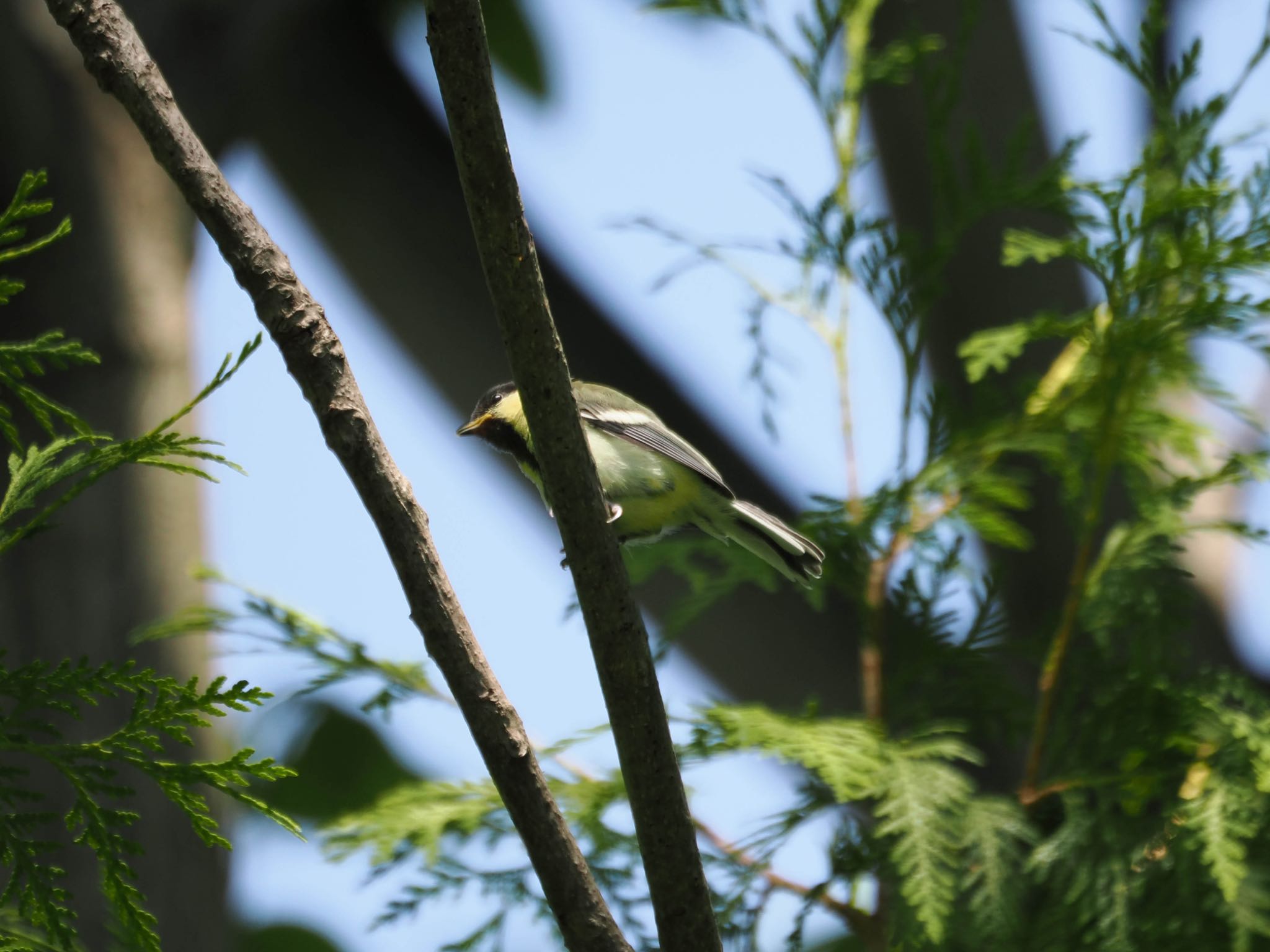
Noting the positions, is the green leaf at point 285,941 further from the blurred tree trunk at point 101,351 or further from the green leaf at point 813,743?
the green leaf at point 813,743

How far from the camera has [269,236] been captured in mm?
1115

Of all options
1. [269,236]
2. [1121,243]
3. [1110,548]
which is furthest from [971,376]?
[269,236]

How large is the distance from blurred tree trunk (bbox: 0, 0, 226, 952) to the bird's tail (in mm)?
1213

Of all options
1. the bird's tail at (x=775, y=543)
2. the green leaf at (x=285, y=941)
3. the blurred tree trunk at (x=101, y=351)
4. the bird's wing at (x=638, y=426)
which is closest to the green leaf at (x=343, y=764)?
the green leaf at (x=285, y=941)

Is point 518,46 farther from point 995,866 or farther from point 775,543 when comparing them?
point 995,866

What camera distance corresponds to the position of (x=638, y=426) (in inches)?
109

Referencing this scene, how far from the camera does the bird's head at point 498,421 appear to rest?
2.71 metres

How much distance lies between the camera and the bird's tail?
7.61 ft

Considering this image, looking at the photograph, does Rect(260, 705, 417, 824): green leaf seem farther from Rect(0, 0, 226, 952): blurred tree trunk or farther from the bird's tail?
the bird's tail

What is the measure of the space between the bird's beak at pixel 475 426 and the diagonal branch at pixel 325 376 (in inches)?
62.3

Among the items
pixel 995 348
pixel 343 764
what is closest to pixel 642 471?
pixel 995 348

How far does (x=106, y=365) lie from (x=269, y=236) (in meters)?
1.51

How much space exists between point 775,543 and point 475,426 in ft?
2.60

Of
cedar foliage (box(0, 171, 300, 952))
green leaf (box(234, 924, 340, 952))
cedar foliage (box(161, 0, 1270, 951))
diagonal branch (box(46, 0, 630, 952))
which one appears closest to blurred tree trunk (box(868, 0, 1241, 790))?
cedar foliage (box(161, 0, 1270, 951))
